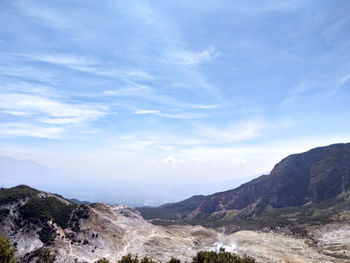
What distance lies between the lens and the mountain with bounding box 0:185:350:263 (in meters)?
78.7

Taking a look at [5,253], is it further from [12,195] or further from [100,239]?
[12,195]

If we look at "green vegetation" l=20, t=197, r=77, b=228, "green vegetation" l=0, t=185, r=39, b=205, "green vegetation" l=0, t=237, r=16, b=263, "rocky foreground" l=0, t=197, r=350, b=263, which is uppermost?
"green vegetation" l=0, t=185, r=39, b=205

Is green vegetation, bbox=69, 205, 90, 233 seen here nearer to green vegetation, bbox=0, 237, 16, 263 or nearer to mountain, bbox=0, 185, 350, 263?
mountain, bbox=0, 185, 350, 263

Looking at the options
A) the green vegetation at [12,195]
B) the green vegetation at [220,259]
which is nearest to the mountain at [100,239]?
the green vegetation at [12,195]

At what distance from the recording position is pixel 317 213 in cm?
18100

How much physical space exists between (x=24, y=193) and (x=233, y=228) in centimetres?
12137

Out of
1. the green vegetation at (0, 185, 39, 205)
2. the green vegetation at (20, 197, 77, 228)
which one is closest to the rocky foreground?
the green vegetation at (0, 185, 39, 205)

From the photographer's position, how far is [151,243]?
100812 mm

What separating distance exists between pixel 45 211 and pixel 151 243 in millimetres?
43899

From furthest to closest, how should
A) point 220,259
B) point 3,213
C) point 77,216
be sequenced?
point 77,216
point 3,213
point 220,259

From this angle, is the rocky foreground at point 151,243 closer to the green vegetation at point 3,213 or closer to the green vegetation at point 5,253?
the green vegetation at point 3,213

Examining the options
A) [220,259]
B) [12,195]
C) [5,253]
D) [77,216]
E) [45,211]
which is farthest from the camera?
[77,216]

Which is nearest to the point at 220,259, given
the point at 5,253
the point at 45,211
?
the point at 5,253

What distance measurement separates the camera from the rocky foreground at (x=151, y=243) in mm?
79062
